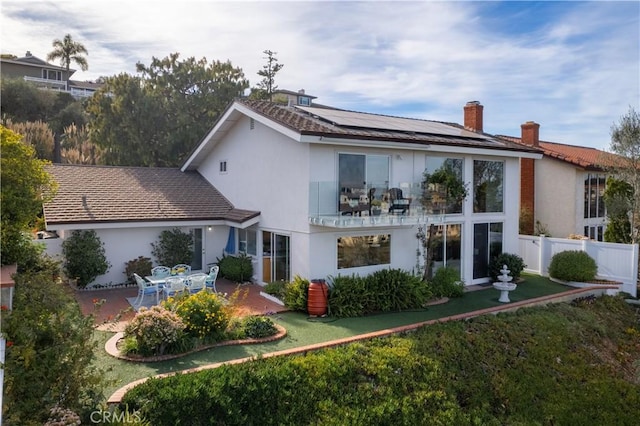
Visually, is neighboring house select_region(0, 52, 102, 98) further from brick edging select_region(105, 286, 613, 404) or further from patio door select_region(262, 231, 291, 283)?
brick edging select_region(105, 286, 613, 404)

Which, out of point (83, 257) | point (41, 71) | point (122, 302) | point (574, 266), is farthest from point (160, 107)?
point (41, 71)

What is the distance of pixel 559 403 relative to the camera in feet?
33.6

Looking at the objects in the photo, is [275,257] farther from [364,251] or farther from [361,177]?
[361,177]

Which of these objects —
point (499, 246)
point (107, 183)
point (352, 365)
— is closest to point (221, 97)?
point (107, 183)

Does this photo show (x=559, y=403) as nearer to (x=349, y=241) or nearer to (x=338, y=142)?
(x=349, y=241)

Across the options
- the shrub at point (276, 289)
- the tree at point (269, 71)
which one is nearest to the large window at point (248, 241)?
the shrub at point (276, 289)

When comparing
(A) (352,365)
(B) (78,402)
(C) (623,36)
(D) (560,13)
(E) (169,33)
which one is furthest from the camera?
(C) (623,36)

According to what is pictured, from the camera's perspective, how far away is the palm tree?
52.8 m

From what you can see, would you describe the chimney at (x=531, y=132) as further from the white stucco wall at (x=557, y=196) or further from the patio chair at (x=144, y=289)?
the patio chair at (x=144, y=289)

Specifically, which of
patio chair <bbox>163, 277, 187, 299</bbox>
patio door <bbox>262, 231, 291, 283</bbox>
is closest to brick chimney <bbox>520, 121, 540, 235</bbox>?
patio door <bbox>262, 231, 291, 283</bbox>

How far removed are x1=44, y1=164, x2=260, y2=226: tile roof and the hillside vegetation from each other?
864cm

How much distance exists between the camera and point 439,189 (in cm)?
1609

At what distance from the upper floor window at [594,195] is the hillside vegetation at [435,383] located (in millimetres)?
12481

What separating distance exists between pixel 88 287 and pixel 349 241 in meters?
9.69
